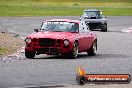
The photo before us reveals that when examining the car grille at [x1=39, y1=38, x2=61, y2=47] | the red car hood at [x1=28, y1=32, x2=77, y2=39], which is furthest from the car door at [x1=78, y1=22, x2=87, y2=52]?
the car grille at [x1=39, y1=38, x2=61, y2=47]

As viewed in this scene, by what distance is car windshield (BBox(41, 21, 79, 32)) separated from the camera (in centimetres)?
2236

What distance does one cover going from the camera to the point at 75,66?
59.9 feet

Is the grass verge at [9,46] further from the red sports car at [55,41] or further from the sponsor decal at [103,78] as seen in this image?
the sponsor decal at [103,78]

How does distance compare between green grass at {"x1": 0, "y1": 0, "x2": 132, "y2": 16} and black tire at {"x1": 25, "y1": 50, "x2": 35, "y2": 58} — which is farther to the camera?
green grass at {"x1": 0, "y1": 0, "x2": 132, "y2": 16}

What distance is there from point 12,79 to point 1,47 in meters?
11.5

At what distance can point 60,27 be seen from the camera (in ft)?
73.7

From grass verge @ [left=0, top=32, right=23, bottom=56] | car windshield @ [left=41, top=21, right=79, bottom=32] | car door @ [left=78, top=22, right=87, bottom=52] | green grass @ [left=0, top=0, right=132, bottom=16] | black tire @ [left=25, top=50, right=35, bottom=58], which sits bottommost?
green grass @ [left=0, top=0, right=132, bottom=16]

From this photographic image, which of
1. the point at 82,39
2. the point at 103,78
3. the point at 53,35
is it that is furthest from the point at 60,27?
the point at 103,78

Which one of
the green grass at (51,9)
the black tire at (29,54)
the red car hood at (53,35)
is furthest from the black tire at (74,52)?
the green grass at (51,9)

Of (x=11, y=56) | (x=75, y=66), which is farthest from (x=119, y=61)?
(x=11, y=56)

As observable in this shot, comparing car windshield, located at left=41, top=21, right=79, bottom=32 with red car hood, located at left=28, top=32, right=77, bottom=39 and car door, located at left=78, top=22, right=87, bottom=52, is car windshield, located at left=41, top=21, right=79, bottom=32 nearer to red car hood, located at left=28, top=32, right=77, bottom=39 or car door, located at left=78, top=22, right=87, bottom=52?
car door, located at left=78, top=22, right=87, bottom=52

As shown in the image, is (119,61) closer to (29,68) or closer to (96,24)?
(29,68)

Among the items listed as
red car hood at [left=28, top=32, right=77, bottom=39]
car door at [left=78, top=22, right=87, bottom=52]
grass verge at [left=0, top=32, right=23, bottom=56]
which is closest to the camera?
red car hood at [left=28, top=32, right=77, bottom=39]

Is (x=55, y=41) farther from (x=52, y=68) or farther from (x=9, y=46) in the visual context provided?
(x=9, y=46)
